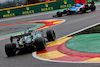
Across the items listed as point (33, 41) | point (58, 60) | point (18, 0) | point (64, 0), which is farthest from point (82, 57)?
point (18, 0)

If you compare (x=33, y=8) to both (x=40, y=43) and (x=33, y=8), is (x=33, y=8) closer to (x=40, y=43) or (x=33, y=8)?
(x=33, y=8)

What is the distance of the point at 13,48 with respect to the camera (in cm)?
995

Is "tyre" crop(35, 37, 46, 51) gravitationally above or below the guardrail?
above

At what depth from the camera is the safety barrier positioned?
34906mm

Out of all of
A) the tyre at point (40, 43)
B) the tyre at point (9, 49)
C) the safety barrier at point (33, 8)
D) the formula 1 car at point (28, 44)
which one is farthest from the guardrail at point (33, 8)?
the tyre at point (40, 43)

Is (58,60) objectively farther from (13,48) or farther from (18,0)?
(18,0)

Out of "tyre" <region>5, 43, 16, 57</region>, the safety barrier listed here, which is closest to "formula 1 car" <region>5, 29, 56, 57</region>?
"tyre" <region>5, 43, 16, 57</region>

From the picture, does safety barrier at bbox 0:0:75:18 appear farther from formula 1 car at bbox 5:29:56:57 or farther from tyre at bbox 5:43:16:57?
tyre at bbox 5:43:16:57

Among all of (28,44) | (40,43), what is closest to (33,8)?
(28,44)

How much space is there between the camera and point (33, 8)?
35781 millimetres

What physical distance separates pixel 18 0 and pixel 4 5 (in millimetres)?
4018

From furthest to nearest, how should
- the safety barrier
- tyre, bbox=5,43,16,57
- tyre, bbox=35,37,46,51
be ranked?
the safety barrier < tyre, bbox=5,43,16,57 < tyre, bbox=35,37,46,51

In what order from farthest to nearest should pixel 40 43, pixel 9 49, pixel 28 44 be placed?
pixel 28 44 < pixel 9 49 < pixel 40 43

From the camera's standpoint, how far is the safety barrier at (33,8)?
34.9m
